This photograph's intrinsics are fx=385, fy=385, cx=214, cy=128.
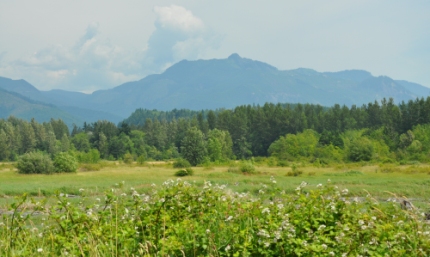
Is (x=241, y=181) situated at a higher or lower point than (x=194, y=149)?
lower

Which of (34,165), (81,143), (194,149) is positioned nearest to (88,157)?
(194,149)

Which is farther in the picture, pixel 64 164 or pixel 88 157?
pixel 88 157

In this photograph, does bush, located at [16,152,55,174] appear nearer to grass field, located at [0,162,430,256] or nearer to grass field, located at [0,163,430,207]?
grass field, located at [0,163,430,207]

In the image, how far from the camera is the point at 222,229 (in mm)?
5668

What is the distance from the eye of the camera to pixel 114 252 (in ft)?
17.5

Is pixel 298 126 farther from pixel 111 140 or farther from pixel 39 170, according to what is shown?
pixel 39 170

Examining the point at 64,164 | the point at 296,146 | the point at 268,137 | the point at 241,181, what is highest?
the point at 268,137

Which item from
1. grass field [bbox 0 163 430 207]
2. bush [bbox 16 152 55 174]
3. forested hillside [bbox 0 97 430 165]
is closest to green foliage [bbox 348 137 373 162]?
forested hillside [bbox 0 97 430 165]

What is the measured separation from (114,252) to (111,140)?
121m

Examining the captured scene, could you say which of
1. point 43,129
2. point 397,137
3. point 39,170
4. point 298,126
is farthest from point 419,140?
point 43,129

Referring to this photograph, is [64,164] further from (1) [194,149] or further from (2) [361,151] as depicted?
(2) [361,151]

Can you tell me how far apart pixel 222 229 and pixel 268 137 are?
113008 mm

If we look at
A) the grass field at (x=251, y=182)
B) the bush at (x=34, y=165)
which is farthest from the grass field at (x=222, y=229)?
the bush at (x=34, y=165)

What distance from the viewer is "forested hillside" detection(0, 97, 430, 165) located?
87.7m
